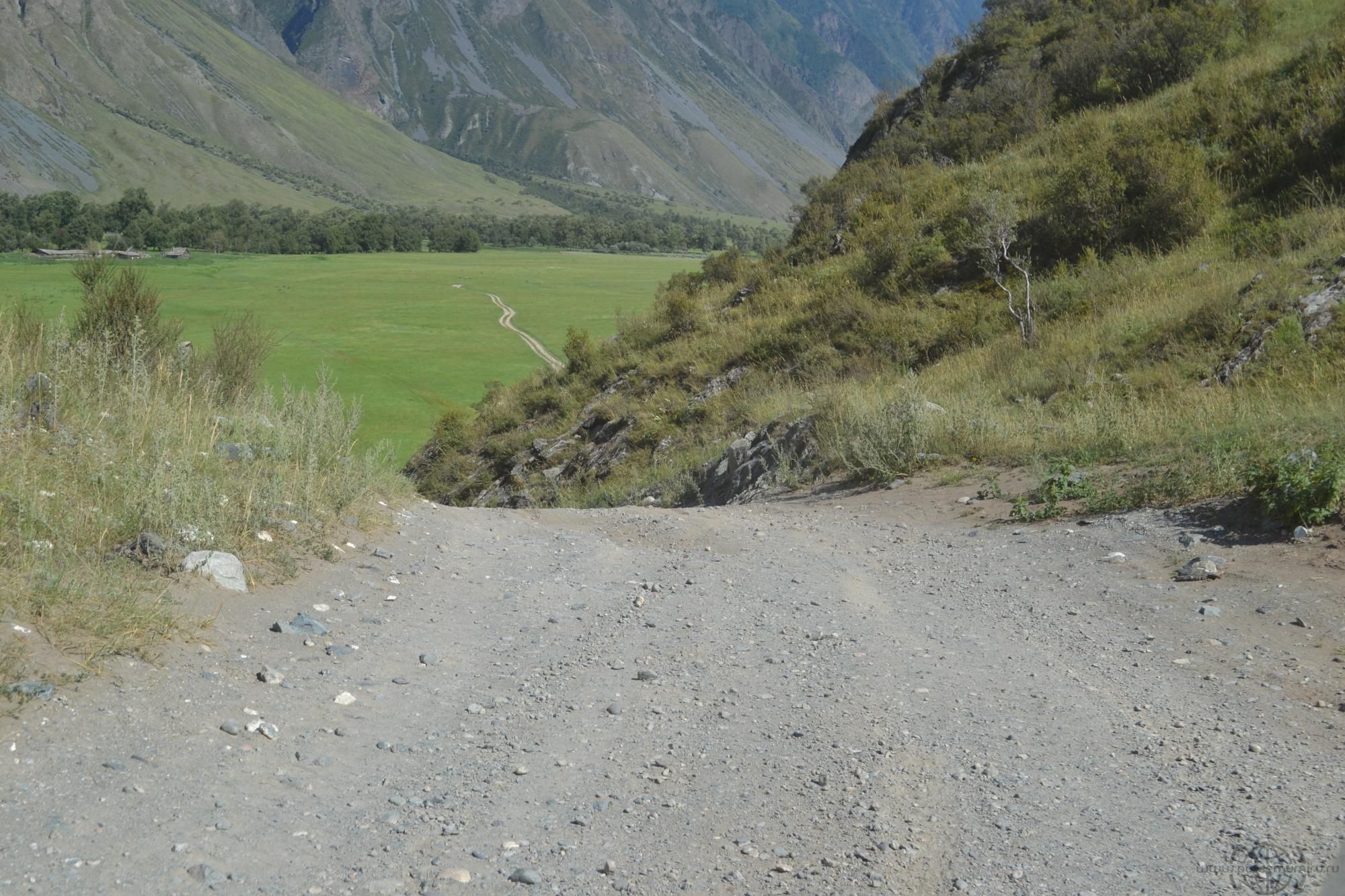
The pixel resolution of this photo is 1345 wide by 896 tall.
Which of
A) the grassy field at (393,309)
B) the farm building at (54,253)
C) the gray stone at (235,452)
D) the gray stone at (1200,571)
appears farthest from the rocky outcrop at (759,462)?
the farm building at (54,253)

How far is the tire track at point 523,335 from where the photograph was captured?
67.5 m

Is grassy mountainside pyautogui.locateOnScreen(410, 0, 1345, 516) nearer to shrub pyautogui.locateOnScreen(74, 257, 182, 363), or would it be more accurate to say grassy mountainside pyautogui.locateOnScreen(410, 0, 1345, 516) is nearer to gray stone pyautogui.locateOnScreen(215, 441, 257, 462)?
gray stone pyautogui.locateOnScreen(215, 441, 257, 462)

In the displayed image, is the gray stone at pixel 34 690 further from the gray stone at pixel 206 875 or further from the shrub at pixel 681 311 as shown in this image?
the shrub at pixel 681 311

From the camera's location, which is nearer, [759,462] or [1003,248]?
[759,462]

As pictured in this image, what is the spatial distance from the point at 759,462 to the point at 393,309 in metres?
83.6

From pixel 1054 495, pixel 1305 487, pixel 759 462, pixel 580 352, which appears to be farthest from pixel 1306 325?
pixel 580 352

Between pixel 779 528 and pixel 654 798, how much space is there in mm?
5526

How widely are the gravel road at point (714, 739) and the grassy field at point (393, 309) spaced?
1091 inches

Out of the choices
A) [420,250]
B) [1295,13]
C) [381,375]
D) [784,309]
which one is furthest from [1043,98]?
[420,250]

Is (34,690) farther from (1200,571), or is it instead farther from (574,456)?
(574,456)

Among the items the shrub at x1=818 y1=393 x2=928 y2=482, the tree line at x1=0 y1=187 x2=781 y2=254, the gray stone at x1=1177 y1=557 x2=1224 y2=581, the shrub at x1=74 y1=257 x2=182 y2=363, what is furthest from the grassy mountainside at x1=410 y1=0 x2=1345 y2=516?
the tree line at x1=0 y1=187 x2=781 y2=254

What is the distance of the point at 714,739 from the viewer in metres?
4.88

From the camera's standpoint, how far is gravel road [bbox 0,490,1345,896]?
371cm

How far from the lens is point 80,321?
15.9 m
